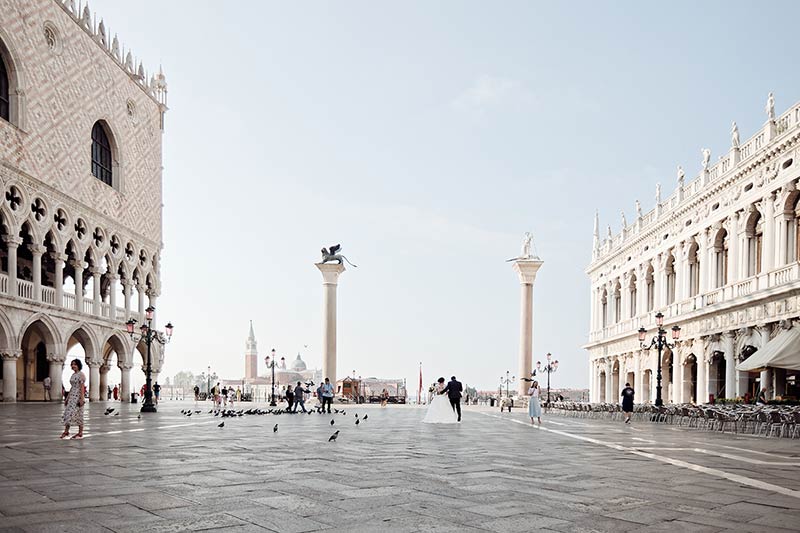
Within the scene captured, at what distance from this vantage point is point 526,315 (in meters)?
43.1

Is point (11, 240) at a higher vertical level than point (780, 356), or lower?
higher

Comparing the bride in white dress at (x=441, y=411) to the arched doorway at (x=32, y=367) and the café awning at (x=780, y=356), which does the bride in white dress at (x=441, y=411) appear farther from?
the arched doorway at (x=32, y=367)

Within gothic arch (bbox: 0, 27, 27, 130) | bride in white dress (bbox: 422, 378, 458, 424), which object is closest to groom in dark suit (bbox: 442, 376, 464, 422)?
bride in white dress (bbox: 422, 378, 458, 424)

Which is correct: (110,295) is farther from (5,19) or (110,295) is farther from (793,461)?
(793,461)

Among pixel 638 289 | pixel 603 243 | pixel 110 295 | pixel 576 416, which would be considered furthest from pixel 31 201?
pixel 603 243

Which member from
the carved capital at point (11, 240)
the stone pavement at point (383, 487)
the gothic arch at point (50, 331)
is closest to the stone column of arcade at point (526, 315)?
the gothic arch at point (50, 331)

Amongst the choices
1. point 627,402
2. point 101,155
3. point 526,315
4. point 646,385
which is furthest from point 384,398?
point 627,402

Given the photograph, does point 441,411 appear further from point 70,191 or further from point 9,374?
point 70,191

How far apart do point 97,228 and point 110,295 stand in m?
3.70

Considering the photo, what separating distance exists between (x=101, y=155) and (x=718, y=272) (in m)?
29.5

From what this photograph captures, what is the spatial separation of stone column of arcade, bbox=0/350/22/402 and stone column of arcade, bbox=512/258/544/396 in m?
25.6

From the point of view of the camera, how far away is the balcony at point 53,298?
2764cm

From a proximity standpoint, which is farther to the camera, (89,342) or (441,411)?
(89,342)

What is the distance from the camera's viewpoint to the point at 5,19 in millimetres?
27812
